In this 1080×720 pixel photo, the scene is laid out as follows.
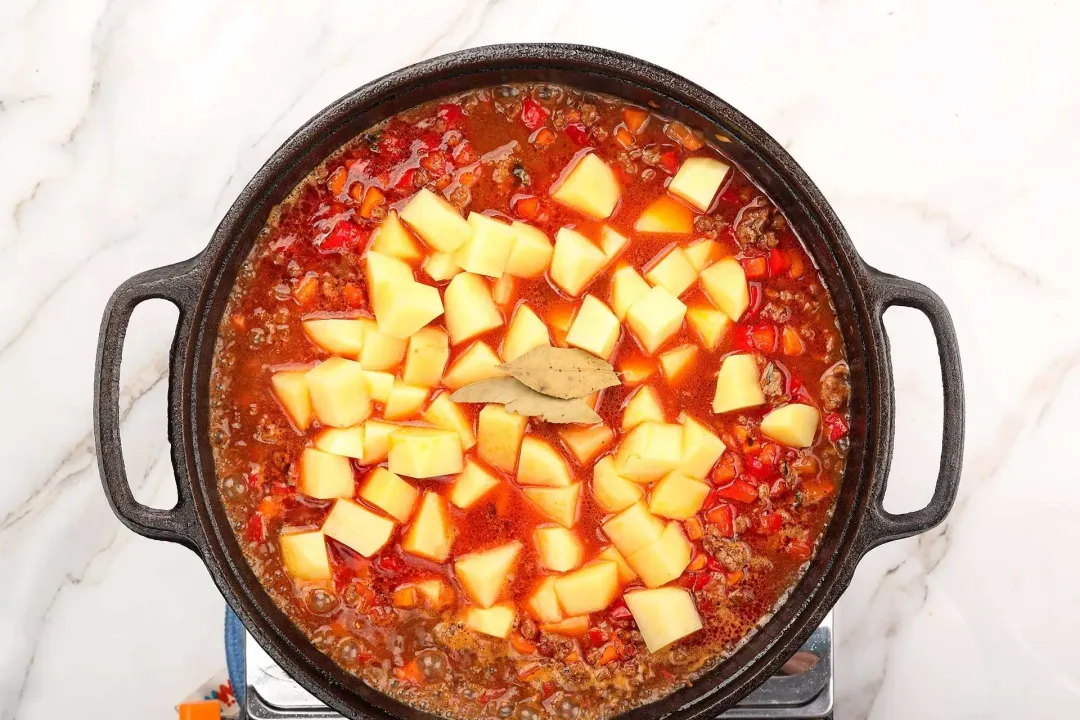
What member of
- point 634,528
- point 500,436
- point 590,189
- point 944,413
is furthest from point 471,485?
point 944,413

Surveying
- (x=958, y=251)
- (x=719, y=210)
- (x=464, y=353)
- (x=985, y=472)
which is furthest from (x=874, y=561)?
(x=464, y=353)

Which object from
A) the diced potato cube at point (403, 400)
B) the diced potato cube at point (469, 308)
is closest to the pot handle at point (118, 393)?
the diced potato cube at point (403, 400)

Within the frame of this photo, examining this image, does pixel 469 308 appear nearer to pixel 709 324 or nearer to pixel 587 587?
pixel 709 324

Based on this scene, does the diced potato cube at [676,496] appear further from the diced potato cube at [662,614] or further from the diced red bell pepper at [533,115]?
the diced red bell pepper at [533,115]

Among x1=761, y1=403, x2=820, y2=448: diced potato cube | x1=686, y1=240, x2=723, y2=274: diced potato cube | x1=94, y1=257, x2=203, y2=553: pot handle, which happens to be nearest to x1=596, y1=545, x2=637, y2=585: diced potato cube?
x1=761, y1=403, x2=820, y2=448: diced potato cube

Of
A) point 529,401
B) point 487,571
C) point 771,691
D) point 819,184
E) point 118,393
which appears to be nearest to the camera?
point 118,393

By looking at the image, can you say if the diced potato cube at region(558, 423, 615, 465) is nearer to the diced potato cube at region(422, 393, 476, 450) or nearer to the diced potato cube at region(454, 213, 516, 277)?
the diced potato cube at region(422, 393, 476, 450)

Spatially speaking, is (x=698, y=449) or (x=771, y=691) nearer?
(x=698, y=449)

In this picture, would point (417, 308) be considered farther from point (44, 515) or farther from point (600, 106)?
point (44, 515)
